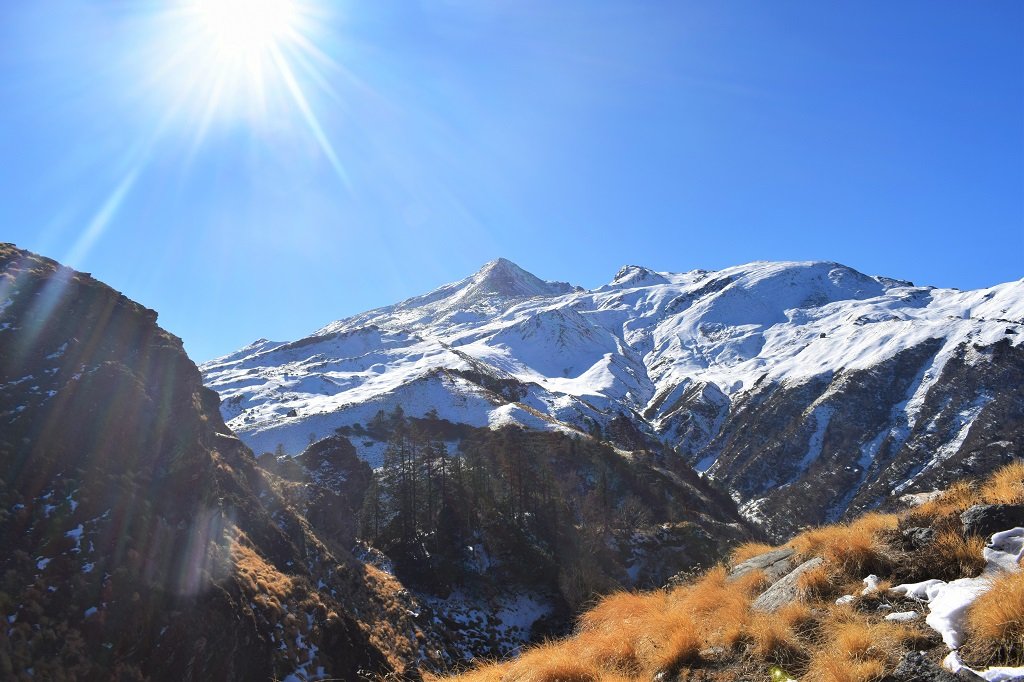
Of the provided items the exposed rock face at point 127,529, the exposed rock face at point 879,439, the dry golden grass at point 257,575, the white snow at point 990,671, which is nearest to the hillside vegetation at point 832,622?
the white snow at point 990,671

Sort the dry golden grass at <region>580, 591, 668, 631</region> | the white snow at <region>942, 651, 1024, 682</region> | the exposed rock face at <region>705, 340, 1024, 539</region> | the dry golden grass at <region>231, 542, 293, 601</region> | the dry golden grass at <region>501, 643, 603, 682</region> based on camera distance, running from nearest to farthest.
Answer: the white snow at <region>942, 651, 1024, 682</region> → the dry golden grass at <region>501, 643, 603, 682</region> → the dry golden grass at <region>580, 591, 668, 631</region> → the dry golden grass at <region>231, 542, 293, 601</region> → the exposed rock face at <region>705, 340, 1024, 539</region>

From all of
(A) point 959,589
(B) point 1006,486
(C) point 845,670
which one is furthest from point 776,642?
(B) point 1006,486

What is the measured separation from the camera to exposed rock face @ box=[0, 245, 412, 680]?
47.1 feet

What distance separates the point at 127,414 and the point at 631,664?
20.1 meters

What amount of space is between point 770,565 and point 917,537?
330 centimetres

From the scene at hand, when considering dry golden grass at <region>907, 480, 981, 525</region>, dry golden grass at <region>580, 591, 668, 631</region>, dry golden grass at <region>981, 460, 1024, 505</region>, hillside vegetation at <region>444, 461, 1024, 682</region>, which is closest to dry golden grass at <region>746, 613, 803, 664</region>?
hillside vegetation at <region>444, 461, 1024, 682</region>

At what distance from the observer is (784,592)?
8.56 metres

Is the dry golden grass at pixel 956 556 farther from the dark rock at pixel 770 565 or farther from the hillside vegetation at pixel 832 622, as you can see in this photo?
the dark rock at pixel 770 565

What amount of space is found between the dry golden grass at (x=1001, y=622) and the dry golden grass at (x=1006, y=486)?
2965 millimetres

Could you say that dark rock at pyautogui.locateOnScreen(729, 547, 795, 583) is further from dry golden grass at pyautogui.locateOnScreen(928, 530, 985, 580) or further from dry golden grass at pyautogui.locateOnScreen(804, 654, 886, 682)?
dry golden grass at pyautogui.locateOnScreen(804, 654, 886, 682)

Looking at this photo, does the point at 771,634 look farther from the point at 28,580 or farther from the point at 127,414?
the point at 127,414

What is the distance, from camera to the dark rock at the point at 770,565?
33.2 feet

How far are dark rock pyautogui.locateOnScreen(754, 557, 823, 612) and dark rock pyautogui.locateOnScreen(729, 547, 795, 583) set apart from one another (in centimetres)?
71

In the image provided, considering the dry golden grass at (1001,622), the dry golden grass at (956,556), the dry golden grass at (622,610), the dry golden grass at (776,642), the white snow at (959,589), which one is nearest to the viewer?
the dry golden grass at (1001,622)
